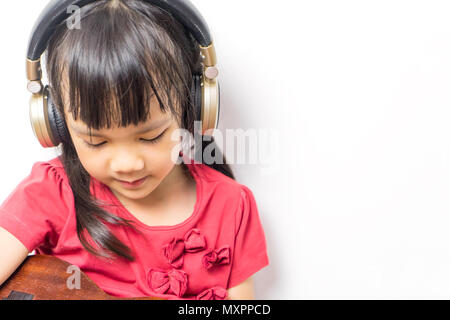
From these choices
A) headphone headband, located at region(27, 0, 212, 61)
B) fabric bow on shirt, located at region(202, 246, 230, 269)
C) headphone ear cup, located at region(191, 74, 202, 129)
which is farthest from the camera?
fabric bow on shirt, located at region(202, 246, 230, 269)

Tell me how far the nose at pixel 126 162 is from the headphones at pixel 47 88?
112 millimetres

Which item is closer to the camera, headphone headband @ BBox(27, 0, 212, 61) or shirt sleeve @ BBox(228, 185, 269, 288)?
headphone headband @ BBox(27, 0, 212, 61)

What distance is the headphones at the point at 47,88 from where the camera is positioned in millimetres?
725

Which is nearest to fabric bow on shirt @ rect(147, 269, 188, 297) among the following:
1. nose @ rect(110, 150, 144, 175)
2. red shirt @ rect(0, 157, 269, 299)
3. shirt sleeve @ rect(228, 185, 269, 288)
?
red shirt @ rect(0, 157, 269, 299)

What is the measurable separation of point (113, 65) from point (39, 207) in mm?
301

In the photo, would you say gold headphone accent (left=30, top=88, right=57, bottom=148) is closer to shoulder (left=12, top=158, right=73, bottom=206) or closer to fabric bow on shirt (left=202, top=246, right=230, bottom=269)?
shoulder (left=12, top=158, right=73, bottom=206)

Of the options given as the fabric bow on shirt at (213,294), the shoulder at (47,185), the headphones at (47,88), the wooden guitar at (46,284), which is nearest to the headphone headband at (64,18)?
the headphones at (47,88)

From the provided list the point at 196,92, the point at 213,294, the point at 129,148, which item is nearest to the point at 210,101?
the point at 196,92

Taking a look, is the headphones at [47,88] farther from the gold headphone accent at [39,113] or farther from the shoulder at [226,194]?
the shoulder at [226,194]

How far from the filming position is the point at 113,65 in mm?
712

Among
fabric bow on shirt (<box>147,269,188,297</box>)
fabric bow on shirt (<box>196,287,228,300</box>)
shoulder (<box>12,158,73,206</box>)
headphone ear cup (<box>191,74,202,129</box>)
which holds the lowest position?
fabric bow on shirt (<box>196,287,228,300</box>)

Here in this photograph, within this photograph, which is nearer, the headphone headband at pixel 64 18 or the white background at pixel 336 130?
the headphone headband at pixel 64 18

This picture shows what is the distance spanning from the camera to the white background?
93 centimetres

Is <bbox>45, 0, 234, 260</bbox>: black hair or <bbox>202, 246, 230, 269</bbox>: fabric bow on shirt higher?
<bbox>45, 0, 234, 260</bbox>: black hair
